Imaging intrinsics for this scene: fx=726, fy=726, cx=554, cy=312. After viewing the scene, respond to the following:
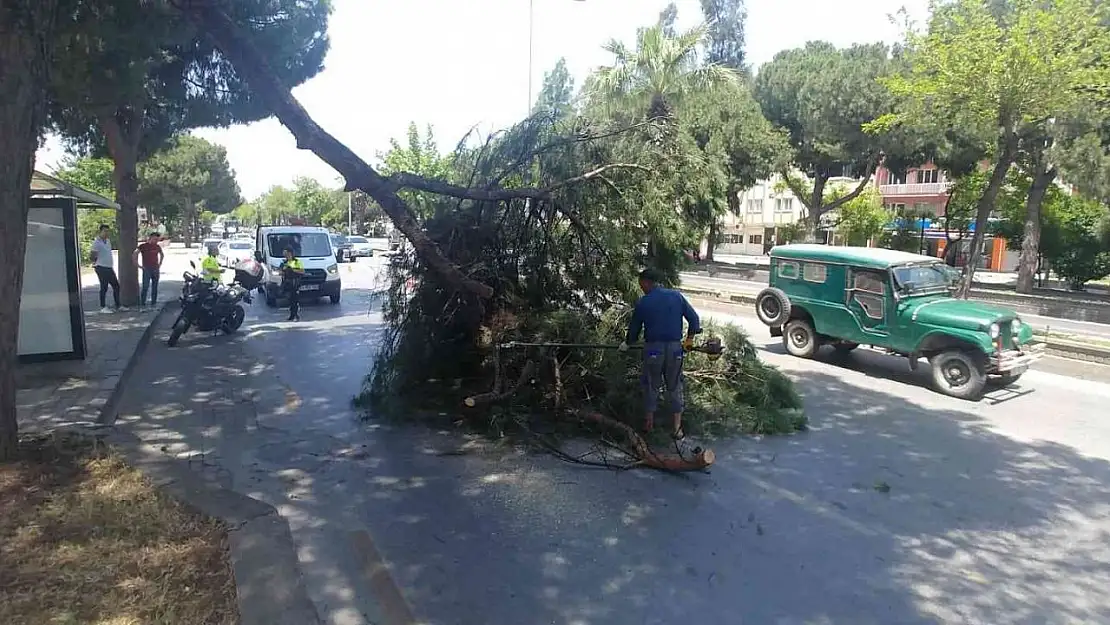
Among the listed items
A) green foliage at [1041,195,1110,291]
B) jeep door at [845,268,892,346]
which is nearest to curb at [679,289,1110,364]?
jeep door at [845,268,892,346]

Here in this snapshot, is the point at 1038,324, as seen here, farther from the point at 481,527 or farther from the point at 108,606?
the point at 108,606

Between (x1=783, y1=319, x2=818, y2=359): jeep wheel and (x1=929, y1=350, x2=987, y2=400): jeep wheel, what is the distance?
212cm

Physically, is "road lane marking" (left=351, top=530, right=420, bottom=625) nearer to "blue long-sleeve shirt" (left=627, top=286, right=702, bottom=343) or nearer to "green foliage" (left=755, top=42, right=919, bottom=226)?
"blue long-sleeve shirt" (left=627, top=286, right=702, bottom=343)

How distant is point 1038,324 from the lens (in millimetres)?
18938

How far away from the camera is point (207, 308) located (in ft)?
43.3

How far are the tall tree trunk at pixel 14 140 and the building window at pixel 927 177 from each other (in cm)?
5731

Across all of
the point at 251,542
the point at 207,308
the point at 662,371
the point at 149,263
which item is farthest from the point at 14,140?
the point at 149,263

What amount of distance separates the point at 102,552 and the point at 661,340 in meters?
4.56

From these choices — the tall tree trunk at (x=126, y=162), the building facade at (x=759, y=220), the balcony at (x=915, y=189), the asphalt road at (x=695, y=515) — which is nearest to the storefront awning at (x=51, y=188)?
the asphalt road at (x=695, y=515)

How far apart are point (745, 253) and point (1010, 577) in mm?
67051

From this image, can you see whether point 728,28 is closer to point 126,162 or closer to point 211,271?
point 126,162

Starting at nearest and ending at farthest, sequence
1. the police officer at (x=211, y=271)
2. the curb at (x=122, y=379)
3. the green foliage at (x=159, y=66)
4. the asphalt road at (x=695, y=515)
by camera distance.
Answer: the asphalt road at (x=695, y=515) < the curb at (x=122, y=379) < the green foliage at (x=159, y=66) < the police officer at (x=211, y=271)

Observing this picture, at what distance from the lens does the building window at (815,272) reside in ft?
36.6

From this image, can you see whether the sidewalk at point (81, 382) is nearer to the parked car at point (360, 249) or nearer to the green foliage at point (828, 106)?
the green foliage at point (828, 106)
